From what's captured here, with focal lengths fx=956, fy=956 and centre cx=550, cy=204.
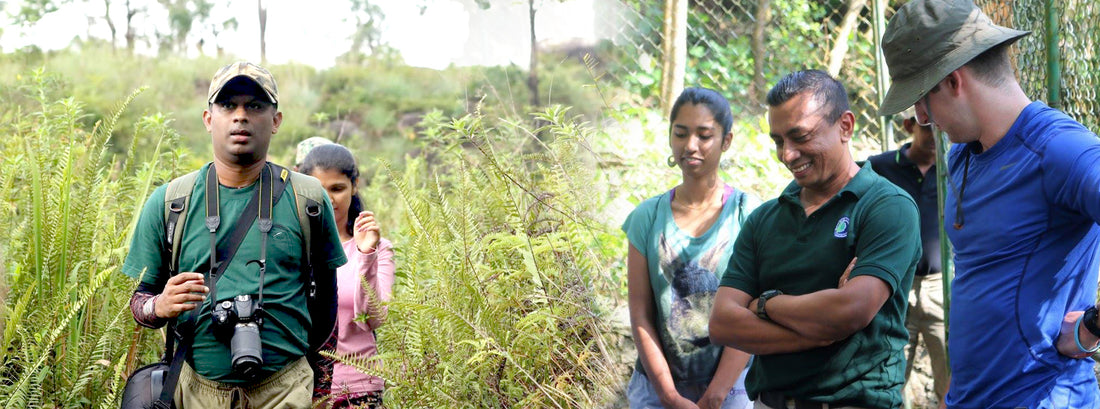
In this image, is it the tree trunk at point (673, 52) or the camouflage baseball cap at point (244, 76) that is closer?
the camouflage baseball cap at point (244, 76)

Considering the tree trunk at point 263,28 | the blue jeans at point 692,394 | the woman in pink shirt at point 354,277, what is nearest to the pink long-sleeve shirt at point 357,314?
the woman in pink shirt at point 354,277

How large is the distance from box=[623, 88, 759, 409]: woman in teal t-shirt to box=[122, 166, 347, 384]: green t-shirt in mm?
1157

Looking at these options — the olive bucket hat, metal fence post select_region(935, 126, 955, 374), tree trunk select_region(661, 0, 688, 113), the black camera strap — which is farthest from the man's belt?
tree trunk select_region(661, 0, 688, 113)

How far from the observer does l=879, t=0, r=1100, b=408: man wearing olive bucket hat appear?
7.21 feet

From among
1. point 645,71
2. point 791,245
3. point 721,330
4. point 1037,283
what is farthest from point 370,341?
point 645,71

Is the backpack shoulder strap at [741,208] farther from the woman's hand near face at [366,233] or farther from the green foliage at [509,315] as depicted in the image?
the woman's hand near face at [366,233]

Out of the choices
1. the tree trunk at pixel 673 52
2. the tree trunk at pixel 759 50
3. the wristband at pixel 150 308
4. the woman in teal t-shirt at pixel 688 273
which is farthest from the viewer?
the tree trunk at pixel 759 50

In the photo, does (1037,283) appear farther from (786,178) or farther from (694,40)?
(694,40)

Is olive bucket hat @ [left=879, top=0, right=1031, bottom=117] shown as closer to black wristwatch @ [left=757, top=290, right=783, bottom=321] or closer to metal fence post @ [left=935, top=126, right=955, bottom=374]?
black wristwatch @ [left=757, top=290, right=783, bottom=321]

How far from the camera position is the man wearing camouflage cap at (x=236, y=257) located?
2846 mm

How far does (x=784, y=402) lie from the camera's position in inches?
102

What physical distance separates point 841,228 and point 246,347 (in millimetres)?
1681

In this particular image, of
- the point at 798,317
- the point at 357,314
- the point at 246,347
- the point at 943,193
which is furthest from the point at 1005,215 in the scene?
the point at 357,314

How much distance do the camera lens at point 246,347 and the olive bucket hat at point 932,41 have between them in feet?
6.10
